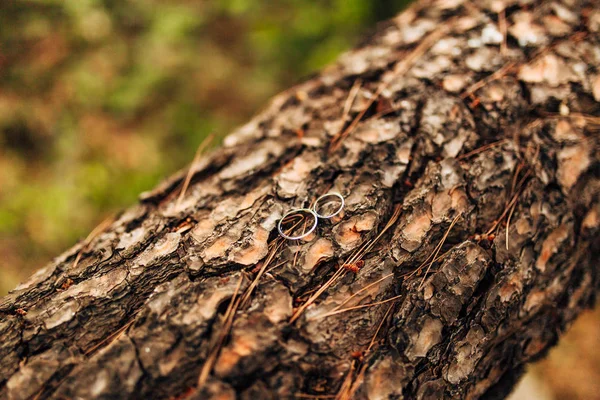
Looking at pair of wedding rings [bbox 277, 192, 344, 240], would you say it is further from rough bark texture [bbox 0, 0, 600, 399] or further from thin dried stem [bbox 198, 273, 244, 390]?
thin dried stem [bbox 198, 273, 244, 390]

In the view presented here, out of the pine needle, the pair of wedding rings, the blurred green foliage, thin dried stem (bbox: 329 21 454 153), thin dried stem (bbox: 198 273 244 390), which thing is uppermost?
the blurred green foliage

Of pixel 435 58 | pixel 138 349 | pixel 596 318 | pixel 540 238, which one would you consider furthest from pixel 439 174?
pixel 596 318

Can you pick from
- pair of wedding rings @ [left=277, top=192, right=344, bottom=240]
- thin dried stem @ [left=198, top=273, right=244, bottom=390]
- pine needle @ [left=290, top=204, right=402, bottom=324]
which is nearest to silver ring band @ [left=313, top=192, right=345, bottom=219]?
pair of wedding rings @ [left=277, top=192, right=344, bottom=240]

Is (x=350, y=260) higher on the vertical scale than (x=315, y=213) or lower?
lower

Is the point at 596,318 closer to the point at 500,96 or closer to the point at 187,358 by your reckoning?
the point at 500,96

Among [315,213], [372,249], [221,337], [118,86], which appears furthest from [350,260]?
[118,86]

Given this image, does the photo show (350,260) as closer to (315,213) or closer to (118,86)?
(315,213)
